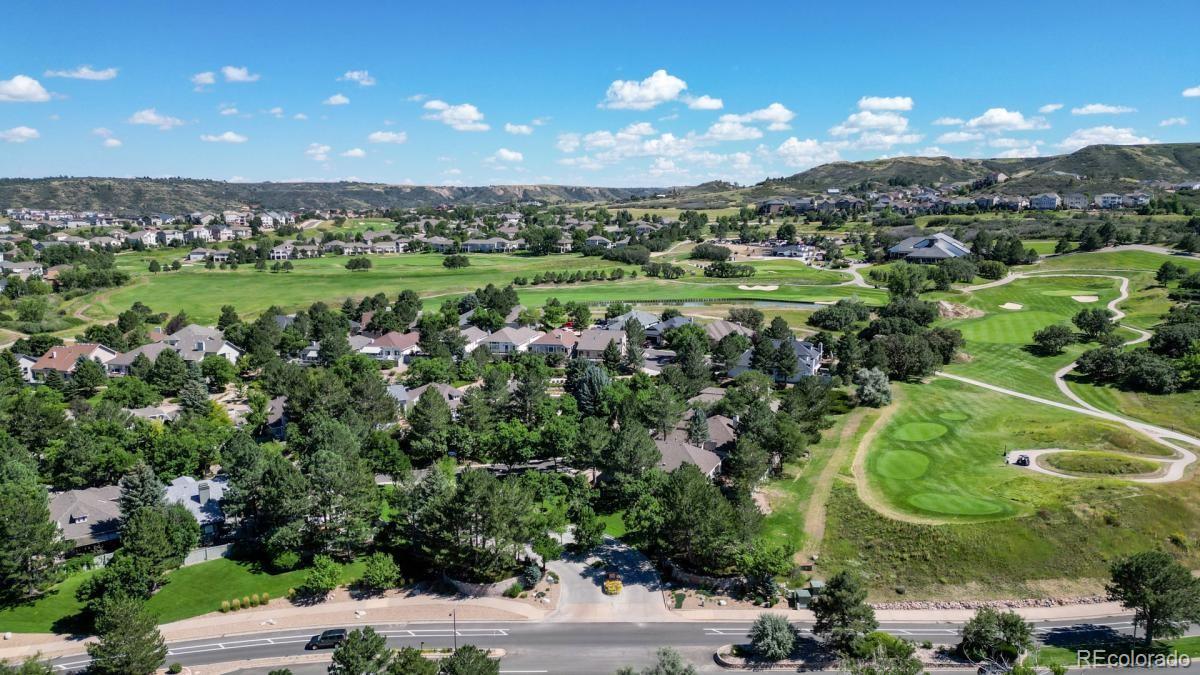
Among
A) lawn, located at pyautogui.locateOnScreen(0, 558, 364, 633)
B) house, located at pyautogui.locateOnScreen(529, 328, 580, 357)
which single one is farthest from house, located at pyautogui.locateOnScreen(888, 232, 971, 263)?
lawn, located at pyautogui.locateOnScreen(0, 558, 364, 633)

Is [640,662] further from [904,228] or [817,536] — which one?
[904,228]

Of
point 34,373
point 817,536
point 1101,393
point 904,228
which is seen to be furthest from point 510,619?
point 904,228

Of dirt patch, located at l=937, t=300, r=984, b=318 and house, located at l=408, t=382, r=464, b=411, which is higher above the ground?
dirt patch, located at l=937, t=300, r=984, b=318

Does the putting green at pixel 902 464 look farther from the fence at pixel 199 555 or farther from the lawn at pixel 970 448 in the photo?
the fence at pixel 199 555

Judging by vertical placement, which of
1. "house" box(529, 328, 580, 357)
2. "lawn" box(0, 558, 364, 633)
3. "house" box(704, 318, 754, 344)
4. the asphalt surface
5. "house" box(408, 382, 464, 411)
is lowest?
the asphalt surface

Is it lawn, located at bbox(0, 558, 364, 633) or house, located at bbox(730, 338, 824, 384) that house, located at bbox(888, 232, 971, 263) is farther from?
lawn, located at bbox(0, 558, 364, 633)
